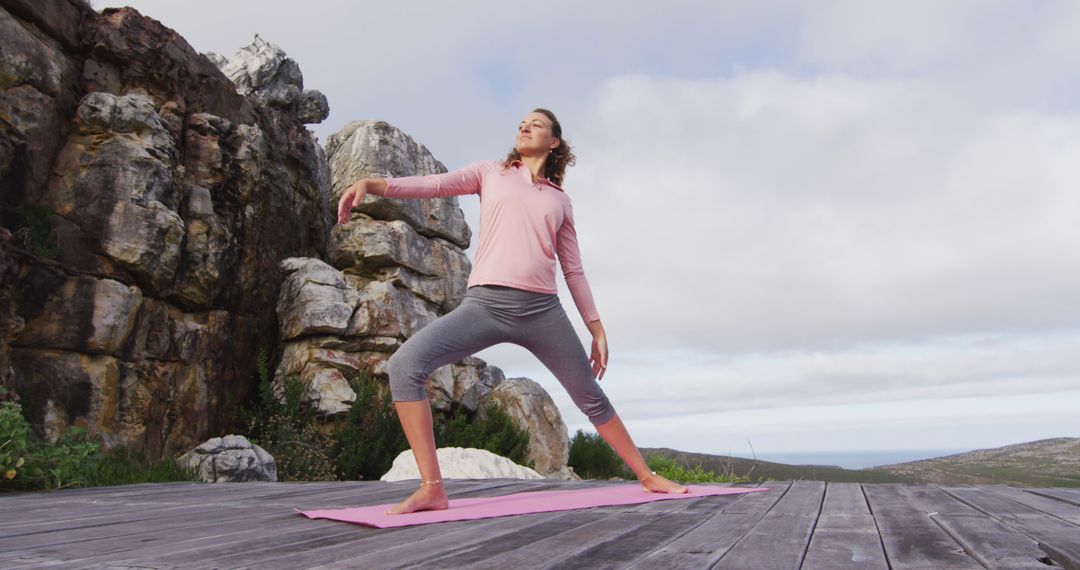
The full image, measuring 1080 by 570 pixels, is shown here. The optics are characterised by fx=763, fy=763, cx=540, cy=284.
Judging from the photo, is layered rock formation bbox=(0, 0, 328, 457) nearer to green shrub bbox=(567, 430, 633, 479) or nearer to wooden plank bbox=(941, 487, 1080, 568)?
green shrub bbox=(567, 430, 633, 479)

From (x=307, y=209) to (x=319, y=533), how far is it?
13.9 m

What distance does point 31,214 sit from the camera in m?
10.1

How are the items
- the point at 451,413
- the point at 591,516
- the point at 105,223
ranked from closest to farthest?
1. the point at 591,516
2. the point at 105,223
3. the point at 451,413

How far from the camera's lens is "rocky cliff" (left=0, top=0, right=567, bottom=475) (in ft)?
32.9

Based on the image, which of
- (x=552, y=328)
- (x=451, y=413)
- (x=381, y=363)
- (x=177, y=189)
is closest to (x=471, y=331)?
(x=552, y=328)

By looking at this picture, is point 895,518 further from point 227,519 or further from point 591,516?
point 227,519

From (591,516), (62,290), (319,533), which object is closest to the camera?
(319,533)

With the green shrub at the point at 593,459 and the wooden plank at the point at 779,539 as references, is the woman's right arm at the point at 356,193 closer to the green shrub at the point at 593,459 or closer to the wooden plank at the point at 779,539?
the wooden plank at the point at 779,539

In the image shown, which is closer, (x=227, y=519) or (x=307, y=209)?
(x=227, y=519)

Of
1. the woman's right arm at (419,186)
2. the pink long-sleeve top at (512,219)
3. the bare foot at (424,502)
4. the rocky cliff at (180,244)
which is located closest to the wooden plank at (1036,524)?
the pink long-sleeve top at (512,219)

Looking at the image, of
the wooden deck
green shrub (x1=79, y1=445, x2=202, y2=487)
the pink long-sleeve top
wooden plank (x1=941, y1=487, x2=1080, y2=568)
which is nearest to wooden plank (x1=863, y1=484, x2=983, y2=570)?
the wooden deck

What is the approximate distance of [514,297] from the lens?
4.03 m

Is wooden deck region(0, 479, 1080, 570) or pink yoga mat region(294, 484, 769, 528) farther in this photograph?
pink yoga mat region(294, 484, 769, 528)

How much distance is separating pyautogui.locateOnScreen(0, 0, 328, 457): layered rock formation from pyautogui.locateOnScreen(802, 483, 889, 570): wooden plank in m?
9.49
